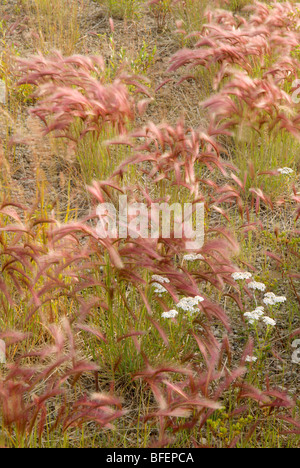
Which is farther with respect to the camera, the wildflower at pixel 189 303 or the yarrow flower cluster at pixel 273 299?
the yarrow flower cluster at pixel 273 299

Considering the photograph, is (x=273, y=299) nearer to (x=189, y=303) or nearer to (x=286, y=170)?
(x=189, y=303)

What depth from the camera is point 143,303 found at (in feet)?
6.82

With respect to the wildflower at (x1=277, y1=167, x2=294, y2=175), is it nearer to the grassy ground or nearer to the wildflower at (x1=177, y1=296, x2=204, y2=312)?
the grassy ground

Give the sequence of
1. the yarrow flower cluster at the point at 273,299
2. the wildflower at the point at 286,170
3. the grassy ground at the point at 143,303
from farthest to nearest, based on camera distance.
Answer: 1. the wildflower at the point at 286,170
2. the yarrow flower cluster at the point at 273,299
3. the grassy ground at the point at 143,303

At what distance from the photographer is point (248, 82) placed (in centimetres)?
271

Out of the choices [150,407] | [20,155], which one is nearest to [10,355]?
[150,407]

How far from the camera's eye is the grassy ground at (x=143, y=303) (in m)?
1.72

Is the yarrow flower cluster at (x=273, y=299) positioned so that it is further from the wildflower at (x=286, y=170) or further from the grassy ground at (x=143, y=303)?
the wildflower at (x=286, y=170)

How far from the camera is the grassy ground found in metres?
1.72

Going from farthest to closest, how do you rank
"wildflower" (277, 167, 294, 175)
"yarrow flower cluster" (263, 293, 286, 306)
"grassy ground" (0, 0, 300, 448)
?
"wildflower" (277, 167, 294, 175) < "yarrow flower cluster" (263, 293, 286, 306) < "grassy ground" (0, 0, 300, 448)

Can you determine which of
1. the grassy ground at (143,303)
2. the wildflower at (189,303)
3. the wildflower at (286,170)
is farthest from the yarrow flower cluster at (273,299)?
the wildflower at (286,170)

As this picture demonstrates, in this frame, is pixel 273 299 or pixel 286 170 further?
pixel 286 170

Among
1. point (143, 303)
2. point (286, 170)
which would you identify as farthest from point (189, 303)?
point (286, 170)

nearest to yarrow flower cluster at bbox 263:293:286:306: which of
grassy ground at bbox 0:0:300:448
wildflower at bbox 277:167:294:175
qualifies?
grassy ground at bbox 0:0:300:448
